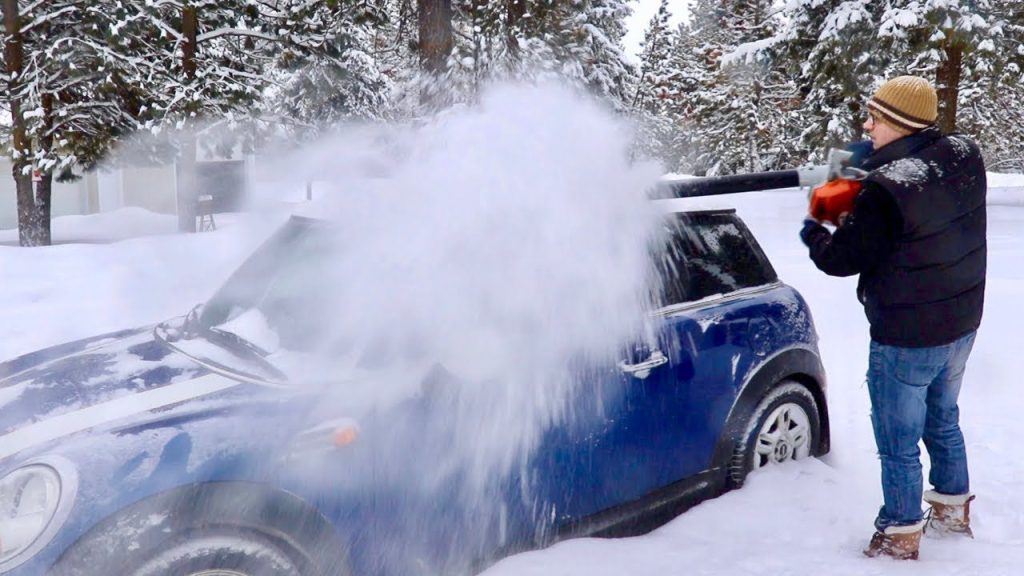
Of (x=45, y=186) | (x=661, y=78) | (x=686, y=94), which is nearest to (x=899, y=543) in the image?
(x=45, y=186)

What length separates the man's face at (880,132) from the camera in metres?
3.08

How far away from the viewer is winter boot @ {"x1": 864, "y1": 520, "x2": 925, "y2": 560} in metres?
3.13

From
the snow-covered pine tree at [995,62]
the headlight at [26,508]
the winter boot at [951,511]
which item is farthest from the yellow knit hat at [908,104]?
the snow-covered pine tree at [995,62]

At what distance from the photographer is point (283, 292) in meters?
3.21

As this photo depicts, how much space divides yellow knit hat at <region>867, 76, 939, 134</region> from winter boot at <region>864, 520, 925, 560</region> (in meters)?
1.50

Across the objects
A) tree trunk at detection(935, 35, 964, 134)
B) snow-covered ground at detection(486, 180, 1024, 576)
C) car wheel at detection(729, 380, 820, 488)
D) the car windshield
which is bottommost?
snow-covered ground at detection(486, 180, 1024, 576)

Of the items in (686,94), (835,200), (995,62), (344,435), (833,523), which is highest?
(686,94)

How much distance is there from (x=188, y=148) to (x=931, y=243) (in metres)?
17.8

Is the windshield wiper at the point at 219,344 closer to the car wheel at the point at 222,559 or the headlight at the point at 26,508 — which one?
the car wheel at the point at 222,559

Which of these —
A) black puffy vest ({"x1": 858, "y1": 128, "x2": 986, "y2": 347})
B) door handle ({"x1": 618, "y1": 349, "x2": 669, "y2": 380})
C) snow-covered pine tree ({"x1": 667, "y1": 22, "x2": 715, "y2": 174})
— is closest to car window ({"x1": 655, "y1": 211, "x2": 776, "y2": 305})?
door handle ({"x1": 618, "y1": 349, "x2": 669, "y2": 380})

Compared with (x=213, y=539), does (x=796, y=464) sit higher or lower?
lower

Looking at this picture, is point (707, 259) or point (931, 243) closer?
point (931, 243)

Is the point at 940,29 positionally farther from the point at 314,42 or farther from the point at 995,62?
the point at 314,42

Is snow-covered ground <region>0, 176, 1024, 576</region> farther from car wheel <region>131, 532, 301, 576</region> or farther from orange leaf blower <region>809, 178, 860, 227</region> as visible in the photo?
orange leaf blower <region>809, 178, 860, 227</region>
